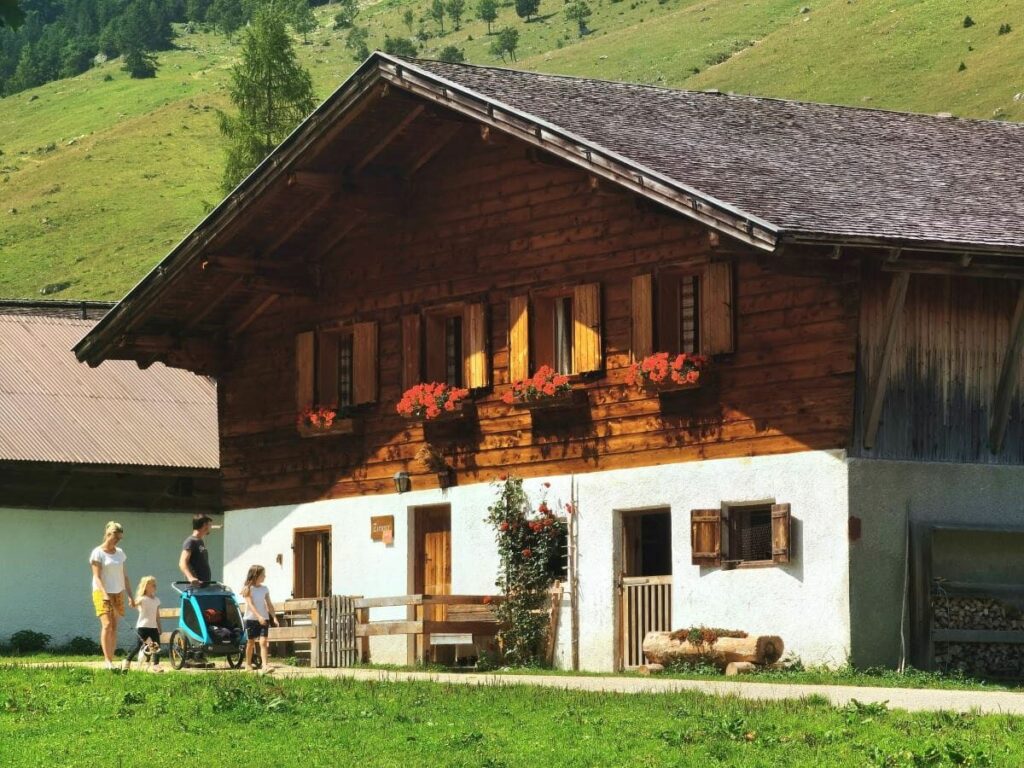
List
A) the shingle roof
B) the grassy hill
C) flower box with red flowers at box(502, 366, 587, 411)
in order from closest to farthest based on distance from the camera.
A: the shingle roof, flower box with red flowers at box(502, 366, 587, 411), the grassy hill

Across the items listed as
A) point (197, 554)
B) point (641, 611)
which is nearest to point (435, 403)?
point (641, 611)

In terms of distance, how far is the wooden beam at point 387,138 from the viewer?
2531 centimetres

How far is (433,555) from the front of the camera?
87.9 ft

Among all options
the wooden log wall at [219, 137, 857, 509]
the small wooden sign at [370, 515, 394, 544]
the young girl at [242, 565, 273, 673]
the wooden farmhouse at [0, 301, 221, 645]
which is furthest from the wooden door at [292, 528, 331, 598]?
the young girl at [242, 565, 273, 673]

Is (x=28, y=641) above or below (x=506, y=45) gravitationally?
below

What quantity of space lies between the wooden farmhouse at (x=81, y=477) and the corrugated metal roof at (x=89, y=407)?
33mm

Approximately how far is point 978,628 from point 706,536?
3022 millimetres

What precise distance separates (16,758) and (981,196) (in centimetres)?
1263

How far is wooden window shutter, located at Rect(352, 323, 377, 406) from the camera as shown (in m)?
27.2

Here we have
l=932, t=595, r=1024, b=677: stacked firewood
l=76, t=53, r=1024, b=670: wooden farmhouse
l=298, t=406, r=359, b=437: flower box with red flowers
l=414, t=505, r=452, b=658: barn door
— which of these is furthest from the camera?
l=298, t=406, r=359, b=437: flower box with red flowers

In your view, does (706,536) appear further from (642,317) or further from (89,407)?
(89,407)

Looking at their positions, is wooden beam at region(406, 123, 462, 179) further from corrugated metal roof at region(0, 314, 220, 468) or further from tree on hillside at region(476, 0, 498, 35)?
tree on hillside at region(476, 0, 498, 35)

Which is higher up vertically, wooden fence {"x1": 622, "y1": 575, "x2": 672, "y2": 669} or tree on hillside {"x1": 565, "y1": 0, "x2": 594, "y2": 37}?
tree on hillside {"x1": 565, "y1": 0, "x2": 594, "y2": 37}

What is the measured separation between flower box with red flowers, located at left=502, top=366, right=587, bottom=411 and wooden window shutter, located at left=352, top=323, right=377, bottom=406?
10.3ft
